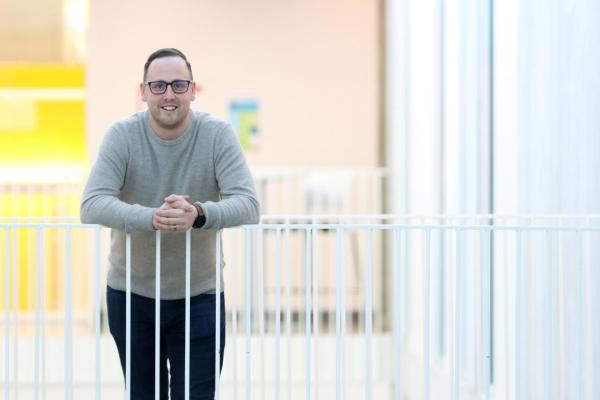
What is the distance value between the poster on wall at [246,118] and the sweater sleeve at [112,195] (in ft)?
13.0

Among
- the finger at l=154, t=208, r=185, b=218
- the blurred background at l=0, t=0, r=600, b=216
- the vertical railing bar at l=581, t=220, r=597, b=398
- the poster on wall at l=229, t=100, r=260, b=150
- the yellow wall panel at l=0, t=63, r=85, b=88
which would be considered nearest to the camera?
the finger at l=154, t=208, r=185, b=218

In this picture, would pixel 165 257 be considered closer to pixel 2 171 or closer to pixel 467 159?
pixel 467 159

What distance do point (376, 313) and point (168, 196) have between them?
155 inches

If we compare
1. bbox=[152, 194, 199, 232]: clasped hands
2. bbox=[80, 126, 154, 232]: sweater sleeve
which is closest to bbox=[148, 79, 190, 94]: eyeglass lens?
bbox=[80, 126, 154, 232]: sweater sleeve

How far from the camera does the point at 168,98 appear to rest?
2520mm

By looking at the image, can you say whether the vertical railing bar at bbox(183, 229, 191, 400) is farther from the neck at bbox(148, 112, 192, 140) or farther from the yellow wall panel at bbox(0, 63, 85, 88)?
the yellow wall panel at bbox(0, 63, 85, 88)

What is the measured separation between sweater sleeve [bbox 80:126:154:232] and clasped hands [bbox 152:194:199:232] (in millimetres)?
29

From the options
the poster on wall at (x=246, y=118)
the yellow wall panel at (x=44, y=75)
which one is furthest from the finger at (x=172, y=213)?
the yellow wall panel at (x=44, y=75)

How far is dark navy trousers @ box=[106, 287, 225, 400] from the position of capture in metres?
2.61

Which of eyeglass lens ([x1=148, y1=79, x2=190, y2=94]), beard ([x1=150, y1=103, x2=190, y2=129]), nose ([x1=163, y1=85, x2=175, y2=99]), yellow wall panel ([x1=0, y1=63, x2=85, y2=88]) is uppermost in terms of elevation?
yellow wall panel ([x1=0, y1=63, x2=85, y2=88])

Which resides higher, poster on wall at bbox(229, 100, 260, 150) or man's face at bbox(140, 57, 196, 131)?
poster on wall at bbox(229, 100, 260, 150)

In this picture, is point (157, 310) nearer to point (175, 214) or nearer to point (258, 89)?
point (175, 214)

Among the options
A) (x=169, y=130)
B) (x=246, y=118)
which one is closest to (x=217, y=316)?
(x=169, y=130)

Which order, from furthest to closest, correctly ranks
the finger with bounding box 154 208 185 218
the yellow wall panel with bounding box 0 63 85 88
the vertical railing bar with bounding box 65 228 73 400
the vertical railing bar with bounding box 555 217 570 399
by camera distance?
the yellow wall panel with bounding box 0 63 85 88
the vertical railing bar with bounding box 555 217 570 399
the vertical railing bar with bounding box 65 228 73 400
the finger with bounding box 154 208 185 218
